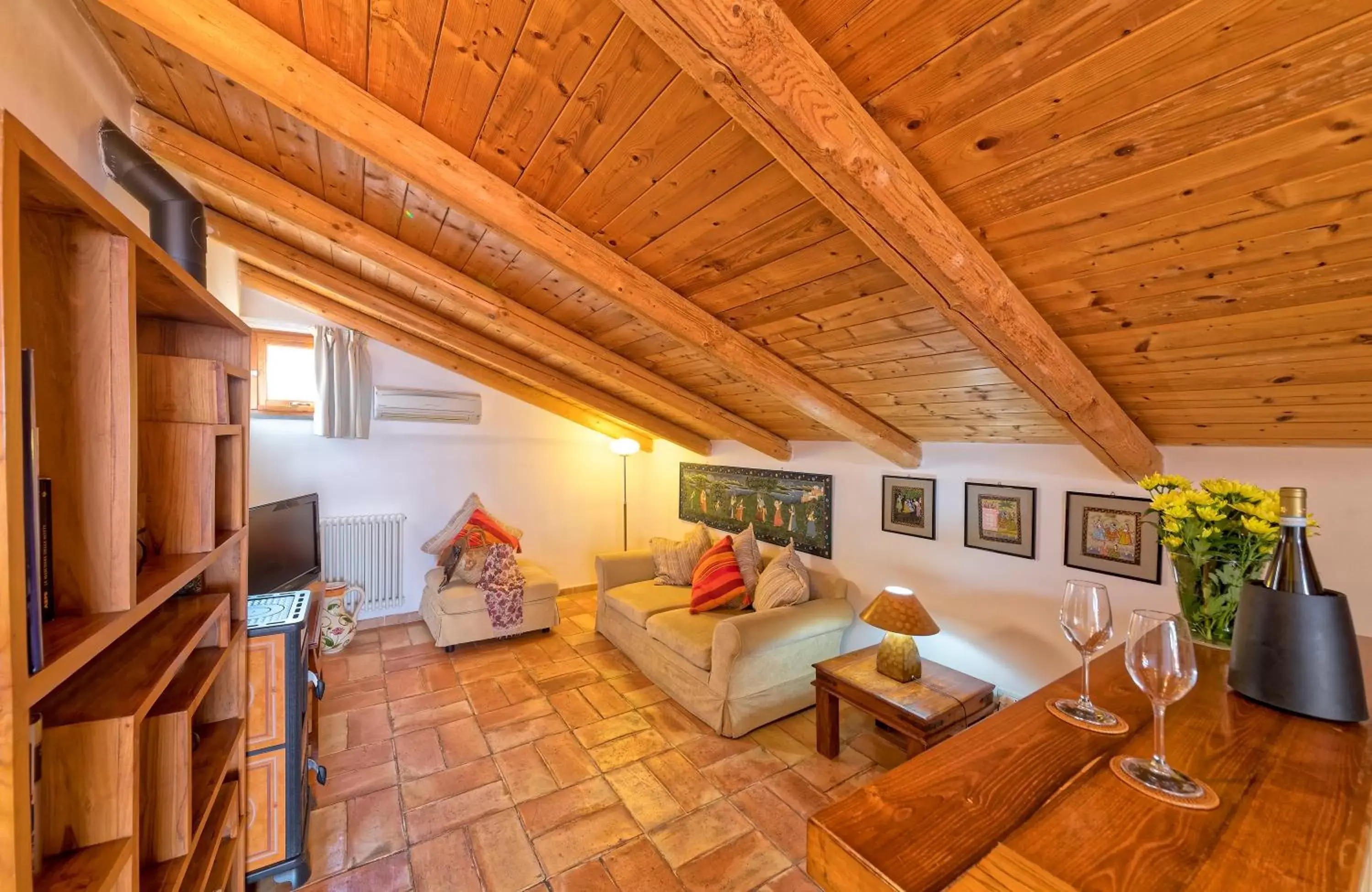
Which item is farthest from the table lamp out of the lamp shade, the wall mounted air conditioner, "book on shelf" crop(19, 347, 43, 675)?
the wall mounted air conditioner

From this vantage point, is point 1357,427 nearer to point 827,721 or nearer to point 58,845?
point 827,721

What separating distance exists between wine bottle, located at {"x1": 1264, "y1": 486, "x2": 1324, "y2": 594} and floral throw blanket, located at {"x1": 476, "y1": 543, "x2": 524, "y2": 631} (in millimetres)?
3887

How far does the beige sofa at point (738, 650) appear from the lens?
9.04 ft

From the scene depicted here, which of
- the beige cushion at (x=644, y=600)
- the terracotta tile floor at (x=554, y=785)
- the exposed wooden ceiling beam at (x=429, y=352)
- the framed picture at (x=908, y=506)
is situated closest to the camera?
the terracotta tile floor at (x=554, y=785)

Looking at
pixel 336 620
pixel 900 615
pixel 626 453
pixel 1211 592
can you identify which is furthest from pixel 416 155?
pixel 626 453

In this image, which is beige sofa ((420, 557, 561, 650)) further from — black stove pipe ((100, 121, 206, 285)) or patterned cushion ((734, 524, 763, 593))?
black stove pipe ((100, 121, 206, 285))

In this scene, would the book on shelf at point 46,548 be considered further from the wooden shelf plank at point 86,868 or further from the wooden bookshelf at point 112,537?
the wooden shelf plank at point 86,868

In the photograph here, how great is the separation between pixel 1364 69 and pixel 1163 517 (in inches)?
31.6

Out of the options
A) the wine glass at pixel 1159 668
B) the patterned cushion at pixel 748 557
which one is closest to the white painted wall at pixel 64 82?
the wine glass at pixel 1159 668

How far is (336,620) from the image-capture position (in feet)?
11.9

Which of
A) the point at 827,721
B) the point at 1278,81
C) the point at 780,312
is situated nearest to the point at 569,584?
the point at 827,721

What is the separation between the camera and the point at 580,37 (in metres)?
1.14

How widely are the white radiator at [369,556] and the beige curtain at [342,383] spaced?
0.70 m

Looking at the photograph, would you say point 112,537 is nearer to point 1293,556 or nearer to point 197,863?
point 197,863
